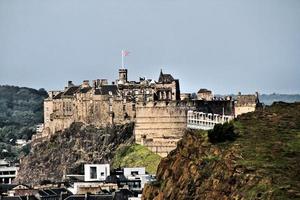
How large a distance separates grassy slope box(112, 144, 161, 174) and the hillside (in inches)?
1892

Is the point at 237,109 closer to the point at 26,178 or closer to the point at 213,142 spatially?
the point at 26,178

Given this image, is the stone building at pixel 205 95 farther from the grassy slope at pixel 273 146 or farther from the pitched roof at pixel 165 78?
the grassy slope at pixel 273 146

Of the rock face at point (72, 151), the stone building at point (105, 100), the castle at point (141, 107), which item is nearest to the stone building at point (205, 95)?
the castle at point (141, 107)

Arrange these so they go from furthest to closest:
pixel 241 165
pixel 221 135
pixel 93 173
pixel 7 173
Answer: pixel 7 173 < pixel 93 173 < pixel 221 135 < pixel 241 165

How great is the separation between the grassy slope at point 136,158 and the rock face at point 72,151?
98cm

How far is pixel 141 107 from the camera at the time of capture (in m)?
159

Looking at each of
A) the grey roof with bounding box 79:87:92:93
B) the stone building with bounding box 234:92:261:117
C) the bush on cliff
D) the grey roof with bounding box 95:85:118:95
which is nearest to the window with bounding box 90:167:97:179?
the grey roof with bounding box 95:85:118:95

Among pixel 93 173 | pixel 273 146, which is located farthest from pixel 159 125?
pixel 273 146

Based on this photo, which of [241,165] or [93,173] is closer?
[241,165]

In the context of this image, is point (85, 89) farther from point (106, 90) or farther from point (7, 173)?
point (7, 173)

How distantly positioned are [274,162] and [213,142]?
353 inches

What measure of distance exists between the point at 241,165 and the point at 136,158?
6752 cm

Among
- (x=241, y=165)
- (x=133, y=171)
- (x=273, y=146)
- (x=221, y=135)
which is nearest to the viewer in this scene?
A: (x=241, y=165)

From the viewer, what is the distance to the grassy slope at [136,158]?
501ft
